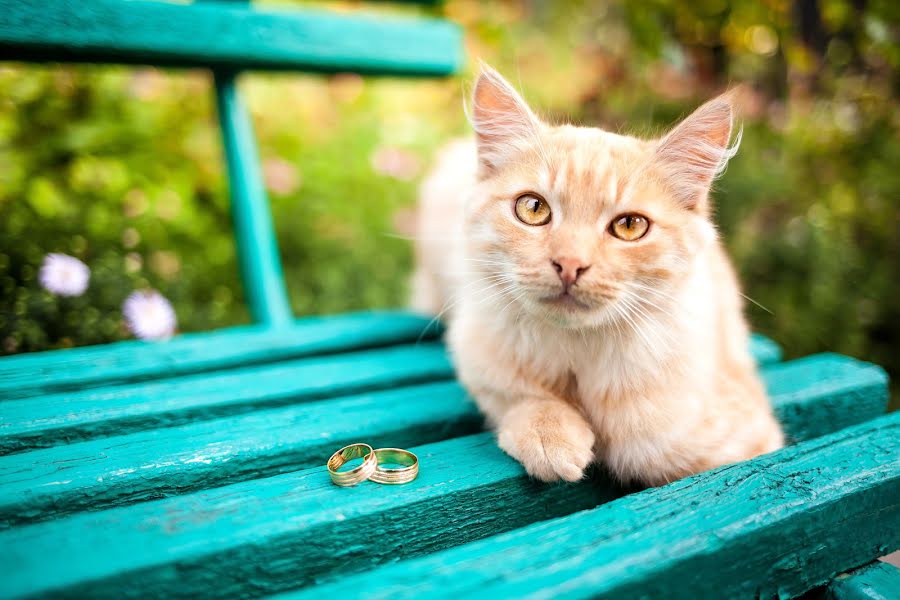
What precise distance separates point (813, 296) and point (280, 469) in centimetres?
287

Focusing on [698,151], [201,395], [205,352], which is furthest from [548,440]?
[205,352]

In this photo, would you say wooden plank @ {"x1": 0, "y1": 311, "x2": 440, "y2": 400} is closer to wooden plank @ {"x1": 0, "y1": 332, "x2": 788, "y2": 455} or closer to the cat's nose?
wooden plank @ {"x1": 0, "y1": 332, "x2": 788, "y2": 455}

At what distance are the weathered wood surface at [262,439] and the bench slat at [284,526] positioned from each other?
3 centimetres

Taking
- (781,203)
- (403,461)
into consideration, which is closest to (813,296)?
(781,203)

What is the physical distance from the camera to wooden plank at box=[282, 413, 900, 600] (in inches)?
35.2

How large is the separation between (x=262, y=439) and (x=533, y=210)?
0.76 m

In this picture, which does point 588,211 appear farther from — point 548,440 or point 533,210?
point 548,440

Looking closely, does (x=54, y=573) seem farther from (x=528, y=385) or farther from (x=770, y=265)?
(x=770, y=265)

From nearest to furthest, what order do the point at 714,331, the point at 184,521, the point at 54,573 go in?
the point at 54,573
the point at 184,521
the point at 714,331

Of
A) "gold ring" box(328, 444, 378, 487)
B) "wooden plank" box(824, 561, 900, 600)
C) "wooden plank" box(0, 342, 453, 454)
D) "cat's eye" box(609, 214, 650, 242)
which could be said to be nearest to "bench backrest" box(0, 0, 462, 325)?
"wooden plank" box(0, 342, 453, 454)

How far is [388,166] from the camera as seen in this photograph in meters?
3.45

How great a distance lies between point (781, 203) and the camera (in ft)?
12.1

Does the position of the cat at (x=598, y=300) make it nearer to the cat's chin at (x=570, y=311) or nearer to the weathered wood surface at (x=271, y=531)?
the cat's chin at (x=570, y=311)

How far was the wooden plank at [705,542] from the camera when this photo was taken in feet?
2.94
